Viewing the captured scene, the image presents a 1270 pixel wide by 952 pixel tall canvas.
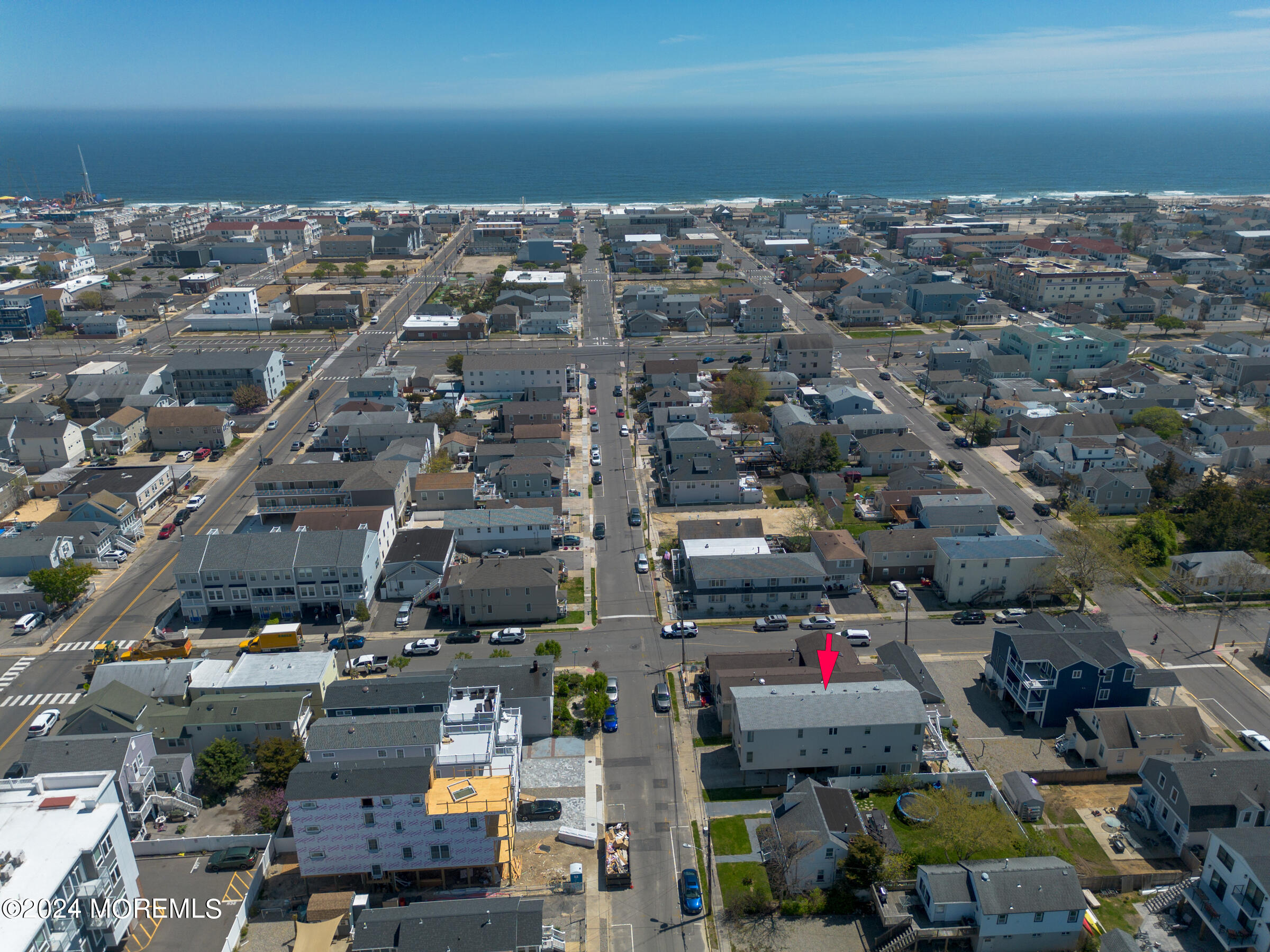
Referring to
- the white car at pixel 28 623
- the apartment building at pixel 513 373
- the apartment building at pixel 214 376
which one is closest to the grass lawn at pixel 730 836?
the white car at pixel 28 623

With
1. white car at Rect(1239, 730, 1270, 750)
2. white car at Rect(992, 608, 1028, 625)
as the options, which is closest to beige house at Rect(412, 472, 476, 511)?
white car at Rect(992, 608, 1028, 625)

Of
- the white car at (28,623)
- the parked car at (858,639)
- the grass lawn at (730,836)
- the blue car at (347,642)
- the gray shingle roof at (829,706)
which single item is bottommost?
the white car at (28,623)

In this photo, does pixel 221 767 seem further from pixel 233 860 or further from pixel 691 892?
pixel 691 892

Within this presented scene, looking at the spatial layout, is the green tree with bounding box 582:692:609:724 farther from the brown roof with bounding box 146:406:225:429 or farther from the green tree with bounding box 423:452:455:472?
the brown roof with bounding box 146:406:225:429

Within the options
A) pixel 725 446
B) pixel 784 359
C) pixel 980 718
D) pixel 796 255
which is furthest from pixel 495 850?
pixel 796 255

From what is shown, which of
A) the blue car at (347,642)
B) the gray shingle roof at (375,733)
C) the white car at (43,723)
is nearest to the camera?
the gray shingle roof at (375,733)

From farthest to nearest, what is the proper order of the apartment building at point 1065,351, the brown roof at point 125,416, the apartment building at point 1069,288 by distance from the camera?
the apartment building at point 1069,288 → the apartment building at point 1065,351 → the brown roof at point 125,416

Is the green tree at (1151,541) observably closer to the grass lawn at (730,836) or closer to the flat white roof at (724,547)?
the flat white roof at (724,547)
